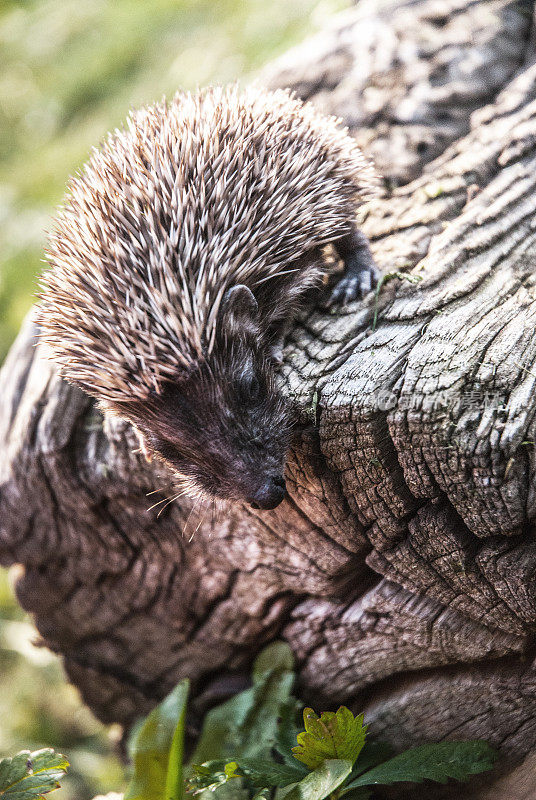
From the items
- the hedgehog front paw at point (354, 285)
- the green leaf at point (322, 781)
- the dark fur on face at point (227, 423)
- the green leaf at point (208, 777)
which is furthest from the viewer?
the hedgehog front paw at point (354, 285)

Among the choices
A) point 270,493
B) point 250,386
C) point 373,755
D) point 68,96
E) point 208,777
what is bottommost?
point 373,755

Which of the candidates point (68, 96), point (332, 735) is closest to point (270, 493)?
point (332, 735)

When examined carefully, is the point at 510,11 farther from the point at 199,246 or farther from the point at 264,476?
the point at 264,476

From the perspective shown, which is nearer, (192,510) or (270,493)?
(270,493)

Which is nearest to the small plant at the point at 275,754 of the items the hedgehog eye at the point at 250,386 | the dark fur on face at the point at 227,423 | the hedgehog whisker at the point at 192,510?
the hedgehog whisker at the point at 192,510

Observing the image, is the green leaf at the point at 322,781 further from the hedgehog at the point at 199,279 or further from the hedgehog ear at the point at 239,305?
the hedgehog ear at the point at 239,305

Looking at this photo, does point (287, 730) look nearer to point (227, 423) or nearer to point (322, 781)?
point (322, 781)
